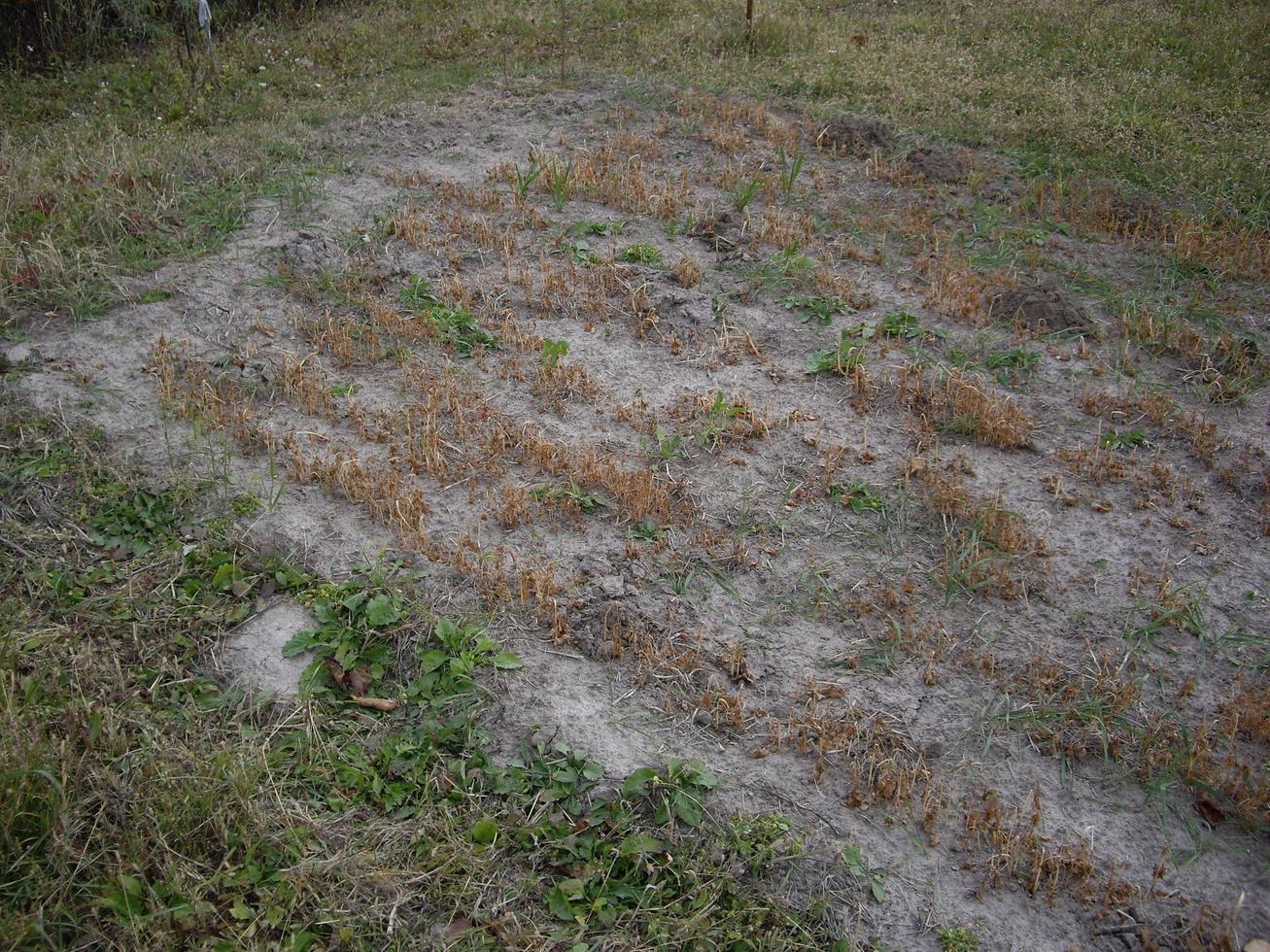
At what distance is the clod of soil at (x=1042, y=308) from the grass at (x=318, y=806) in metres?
4.11

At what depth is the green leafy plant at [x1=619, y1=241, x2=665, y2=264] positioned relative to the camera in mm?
7090

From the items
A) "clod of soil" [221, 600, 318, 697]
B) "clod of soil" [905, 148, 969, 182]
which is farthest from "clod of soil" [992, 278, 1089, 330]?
"clod of soil" [221, 600, 318, 697]

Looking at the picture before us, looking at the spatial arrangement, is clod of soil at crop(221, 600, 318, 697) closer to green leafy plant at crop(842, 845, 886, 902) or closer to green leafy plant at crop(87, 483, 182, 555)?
green leafy plant at crop(87, 483, 182, 555)

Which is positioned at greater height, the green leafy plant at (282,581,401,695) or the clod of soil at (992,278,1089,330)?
the clod of soil at (992,278,1089,330)

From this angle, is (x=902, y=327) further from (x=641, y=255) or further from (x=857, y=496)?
(x=641, y=255)

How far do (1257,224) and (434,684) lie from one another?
6.60m

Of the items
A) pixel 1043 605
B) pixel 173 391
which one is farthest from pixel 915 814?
pixel 173 391

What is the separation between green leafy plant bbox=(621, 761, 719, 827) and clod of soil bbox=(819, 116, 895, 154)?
6.41m

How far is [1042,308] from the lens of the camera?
21.5 feet

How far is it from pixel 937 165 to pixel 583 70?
391 centimetres

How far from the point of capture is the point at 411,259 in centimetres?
708

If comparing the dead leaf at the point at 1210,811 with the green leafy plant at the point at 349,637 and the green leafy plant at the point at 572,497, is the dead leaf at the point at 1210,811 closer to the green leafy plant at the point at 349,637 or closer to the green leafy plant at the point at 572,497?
the green leafy plant at the point at 572,497

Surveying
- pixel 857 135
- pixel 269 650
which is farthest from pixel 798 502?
pixel 857 135

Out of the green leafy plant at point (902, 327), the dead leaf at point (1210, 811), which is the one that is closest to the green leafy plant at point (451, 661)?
the dead leaf at point (1210, 811)
